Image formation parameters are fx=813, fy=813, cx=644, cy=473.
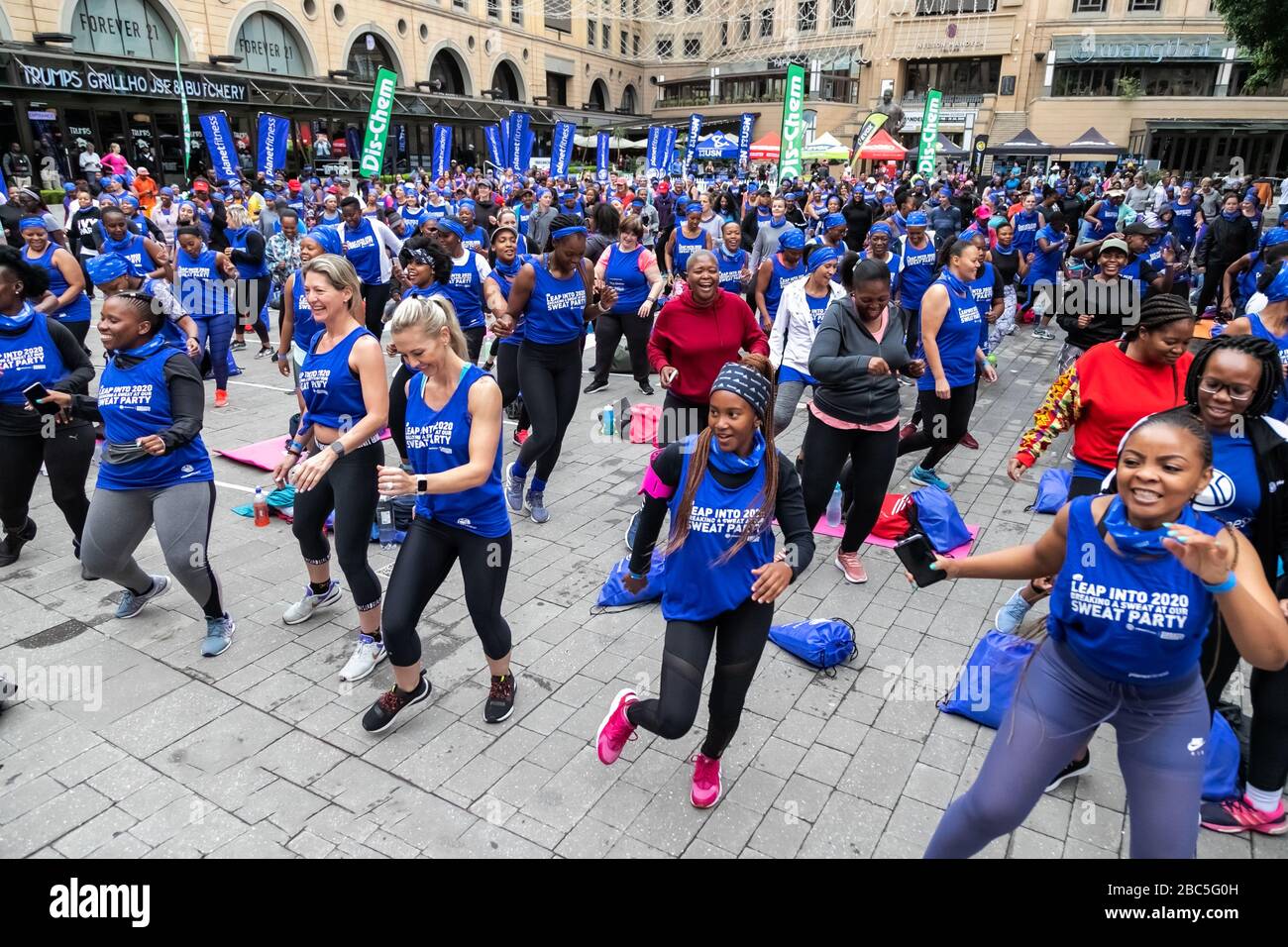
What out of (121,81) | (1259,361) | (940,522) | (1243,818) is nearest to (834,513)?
(940,522)

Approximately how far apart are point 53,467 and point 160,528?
4.96 ft

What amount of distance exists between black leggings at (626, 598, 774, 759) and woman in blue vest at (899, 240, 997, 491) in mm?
3446

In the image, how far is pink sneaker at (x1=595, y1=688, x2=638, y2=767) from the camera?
3451 millimetres

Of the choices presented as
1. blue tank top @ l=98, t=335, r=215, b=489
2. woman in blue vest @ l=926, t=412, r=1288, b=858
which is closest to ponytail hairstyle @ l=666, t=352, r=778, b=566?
woman in blue vest @ l=926, t=412, r=1288, b=858

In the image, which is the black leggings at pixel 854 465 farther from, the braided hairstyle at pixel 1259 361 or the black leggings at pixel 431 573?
the black leggings at pixel 431 573

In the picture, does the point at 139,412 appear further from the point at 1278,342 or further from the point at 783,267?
the point at 783,267

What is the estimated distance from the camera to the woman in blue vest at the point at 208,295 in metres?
8.82

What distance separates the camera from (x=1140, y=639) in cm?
238

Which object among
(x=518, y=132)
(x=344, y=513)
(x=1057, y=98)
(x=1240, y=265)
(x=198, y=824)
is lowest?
(x=198, y=824)

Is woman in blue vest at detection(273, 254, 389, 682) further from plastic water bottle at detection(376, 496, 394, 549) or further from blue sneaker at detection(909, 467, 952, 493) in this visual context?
blue sneaker at detection(909, 467, 952, 493)

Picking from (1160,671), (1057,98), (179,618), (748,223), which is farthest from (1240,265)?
(1057,98)

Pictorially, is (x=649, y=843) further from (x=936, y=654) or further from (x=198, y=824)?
(x=936, y=654)

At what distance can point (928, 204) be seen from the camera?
19016 millimetres

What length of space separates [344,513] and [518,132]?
2331cm
